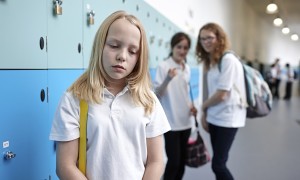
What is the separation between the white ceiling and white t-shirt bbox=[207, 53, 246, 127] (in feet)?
26.8

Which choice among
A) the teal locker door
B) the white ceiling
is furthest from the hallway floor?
the white ceiling

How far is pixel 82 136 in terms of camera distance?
3.16 ft

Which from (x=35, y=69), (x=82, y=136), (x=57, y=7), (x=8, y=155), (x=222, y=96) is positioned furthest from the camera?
(x=222, y=96)

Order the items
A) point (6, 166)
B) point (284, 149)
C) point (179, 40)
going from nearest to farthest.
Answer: point (6, 166)
point (179, 40)
point (284, 149)

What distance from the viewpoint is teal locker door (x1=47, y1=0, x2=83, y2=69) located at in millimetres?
1342

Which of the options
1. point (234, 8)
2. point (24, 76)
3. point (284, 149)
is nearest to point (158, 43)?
point (24, 76)

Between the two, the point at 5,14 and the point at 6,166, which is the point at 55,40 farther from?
the point at 6,166

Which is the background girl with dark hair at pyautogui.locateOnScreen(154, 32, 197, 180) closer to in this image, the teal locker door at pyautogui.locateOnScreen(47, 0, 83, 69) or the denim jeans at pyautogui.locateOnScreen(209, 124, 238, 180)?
the denim jeans at pyautogui.locateOnScreen(209, 124, 238, 180)

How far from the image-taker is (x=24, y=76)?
116cm

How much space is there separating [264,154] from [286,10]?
10.0 m

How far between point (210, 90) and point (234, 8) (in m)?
7.05

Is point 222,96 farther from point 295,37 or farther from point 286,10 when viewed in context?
point 295,37

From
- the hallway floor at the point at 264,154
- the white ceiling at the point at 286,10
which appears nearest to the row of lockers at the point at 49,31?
the hallway floor at the point at 264,154

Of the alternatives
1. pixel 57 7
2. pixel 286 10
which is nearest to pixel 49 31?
pixel 57 7
